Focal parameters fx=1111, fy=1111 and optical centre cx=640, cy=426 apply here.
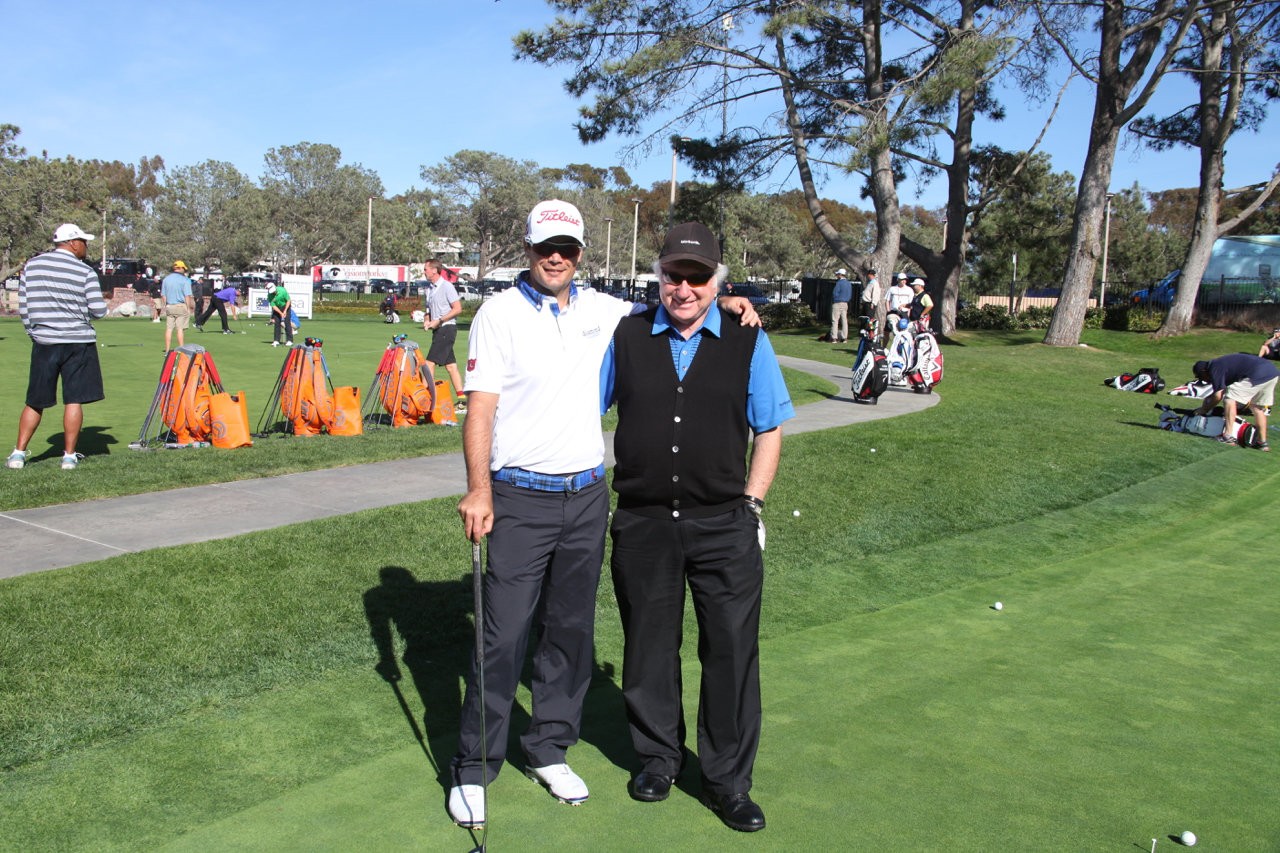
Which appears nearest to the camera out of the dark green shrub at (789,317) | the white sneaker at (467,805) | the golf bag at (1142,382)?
the white sneaker at (467,805)

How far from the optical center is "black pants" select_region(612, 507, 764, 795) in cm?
378

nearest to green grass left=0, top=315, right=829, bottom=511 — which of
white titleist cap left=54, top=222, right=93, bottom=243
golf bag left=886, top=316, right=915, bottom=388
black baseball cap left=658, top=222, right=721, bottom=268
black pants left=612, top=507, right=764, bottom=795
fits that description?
golf bag left=886, top=316, right=915, bottom=388

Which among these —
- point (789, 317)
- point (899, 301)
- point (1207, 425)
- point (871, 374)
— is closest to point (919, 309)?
point (899, 301)

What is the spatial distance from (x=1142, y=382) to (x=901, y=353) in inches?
202

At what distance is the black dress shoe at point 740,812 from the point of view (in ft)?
11.7

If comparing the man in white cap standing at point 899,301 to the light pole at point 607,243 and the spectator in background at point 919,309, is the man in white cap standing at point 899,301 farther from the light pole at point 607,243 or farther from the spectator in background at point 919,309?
the light pole at point 607,243

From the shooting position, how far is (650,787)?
383cm

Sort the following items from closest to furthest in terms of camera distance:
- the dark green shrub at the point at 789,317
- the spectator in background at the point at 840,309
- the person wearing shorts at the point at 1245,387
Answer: the person wearing shorts at the point at 1245,387 → the spectator in background at the point at 840,309 → the dark green shrub at the point at 789,317

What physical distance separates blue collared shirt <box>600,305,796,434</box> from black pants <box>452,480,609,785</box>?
55 centimetres

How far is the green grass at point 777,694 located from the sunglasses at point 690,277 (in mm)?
1770

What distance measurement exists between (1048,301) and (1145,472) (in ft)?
175

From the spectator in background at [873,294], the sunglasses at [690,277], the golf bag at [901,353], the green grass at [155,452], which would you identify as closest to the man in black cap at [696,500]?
the sunglasses at [690,277]

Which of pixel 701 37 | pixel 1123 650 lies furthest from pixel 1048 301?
pixel 1123 650

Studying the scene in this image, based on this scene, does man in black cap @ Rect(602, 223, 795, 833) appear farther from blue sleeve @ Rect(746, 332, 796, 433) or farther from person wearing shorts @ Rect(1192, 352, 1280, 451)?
person wearing shorts @ Rect(1192, 352, 1280, 451)
